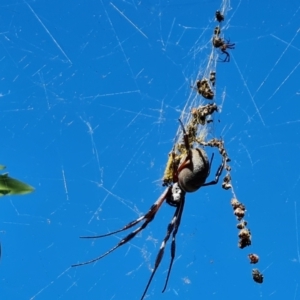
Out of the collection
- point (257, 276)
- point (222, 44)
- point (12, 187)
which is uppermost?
point (222, 44)

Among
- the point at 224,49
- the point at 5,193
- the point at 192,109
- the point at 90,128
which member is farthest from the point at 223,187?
the point at 5,193

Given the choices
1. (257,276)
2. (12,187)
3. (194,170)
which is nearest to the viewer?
(12,187)

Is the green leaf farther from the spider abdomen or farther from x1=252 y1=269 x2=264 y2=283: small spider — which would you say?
x1=252 y1=269 x2=264 y2=283: small spider

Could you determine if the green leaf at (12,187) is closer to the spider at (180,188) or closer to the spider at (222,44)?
the spider at (180,188)

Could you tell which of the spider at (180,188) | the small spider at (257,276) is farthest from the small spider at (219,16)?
the small spider at (257,276)

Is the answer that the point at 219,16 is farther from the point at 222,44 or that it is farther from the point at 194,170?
the point at 194,170

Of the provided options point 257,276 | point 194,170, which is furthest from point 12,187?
point 257,276

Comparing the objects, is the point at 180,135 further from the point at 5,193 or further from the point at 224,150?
the point at 5,193
